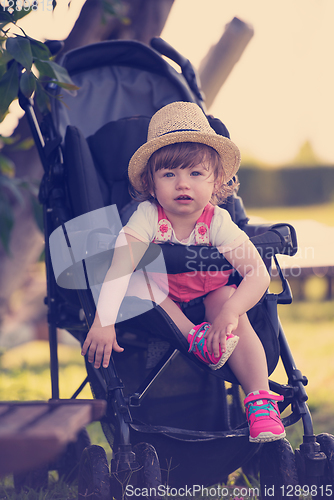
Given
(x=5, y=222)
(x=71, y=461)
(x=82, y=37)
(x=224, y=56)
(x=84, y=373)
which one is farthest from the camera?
(x=84, y=373)

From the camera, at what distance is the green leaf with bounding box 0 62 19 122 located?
1.71 meters

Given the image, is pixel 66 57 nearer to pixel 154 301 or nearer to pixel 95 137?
pixel 95 137

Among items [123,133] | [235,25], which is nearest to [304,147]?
[235,25]

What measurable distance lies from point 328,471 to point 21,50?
1.70m

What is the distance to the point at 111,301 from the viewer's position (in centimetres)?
154

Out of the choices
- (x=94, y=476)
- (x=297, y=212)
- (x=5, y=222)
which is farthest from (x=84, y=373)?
(x=297, y=212)

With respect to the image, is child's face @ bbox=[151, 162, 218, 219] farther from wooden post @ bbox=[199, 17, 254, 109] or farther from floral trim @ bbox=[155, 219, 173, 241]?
wooden post @ bbox=[199, 17, 254, 109]

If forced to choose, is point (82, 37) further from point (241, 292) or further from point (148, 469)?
point (148, 469)

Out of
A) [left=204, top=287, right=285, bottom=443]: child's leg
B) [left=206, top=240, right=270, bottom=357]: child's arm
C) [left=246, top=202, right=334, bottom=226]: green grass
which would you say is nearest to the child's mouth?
[left=206, top=240, right=270, bottom=357]: child's arm

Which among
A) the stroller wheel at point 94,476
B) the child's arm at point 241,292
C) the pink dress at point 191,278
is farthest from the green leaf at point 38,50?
the stroller wheel at point 94,476

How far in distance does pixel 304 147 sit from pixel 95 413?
1738cm

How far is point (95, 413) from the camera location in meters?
1.17

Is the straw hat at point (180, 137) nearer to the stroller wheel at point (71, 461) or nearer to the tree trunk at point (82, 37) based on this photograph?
the stroller wheel at point (71, 461)

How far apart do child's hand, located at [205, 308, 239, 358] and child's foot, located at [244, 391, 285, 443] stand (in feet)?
0.63
